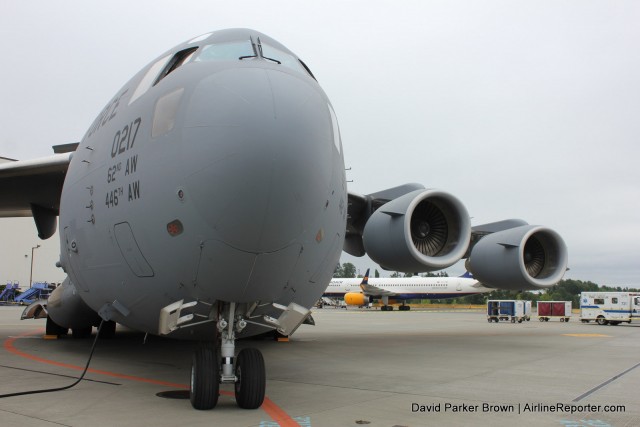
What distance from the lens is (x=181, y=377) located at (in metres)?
7.77

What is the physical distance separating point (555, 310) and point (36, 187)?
29.9m

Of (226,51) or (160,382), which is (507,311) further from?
(226,51)

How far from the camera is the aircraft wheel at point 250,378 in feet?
17.2

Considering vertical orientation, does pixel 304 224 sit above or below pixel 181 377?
above

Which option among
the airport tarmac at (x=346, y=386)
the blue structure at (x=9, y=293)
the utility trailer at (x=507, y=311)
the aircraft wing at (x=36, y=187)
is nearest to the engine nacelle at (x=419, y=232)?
the airport tarmac at (x=346, y=386)

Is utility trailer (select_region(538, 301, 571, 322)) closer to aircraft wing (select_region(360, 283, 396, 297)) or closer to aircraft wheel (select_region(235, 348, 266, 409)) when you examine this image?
aircraft wing (select_region(360, 283, 396, 297))

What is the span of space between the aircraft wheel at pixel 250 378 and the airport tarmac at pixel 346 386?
114 millimetres

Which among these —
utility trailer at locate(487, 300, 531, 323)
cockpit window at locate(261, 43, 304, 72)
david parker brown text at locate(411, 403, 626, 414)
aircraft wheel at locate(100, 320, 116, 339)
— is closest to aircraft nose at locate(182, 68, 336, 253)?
cockpit window at locate(261, 43, 304, 72)

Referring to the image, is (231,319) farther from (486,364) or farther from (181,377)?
(486,364)

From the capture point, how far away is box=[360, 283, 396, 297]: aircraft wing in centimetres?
5288

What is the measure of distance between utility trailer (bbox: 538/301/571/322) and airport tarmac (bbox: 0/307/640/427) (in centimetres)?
2139

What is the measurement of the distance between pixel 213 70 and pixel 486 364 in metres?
7.18

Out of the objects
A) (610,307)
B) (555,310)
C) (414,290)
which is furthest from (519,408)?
(414,290)

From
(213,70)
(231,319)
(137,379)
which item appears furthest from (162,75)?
(137,379)
